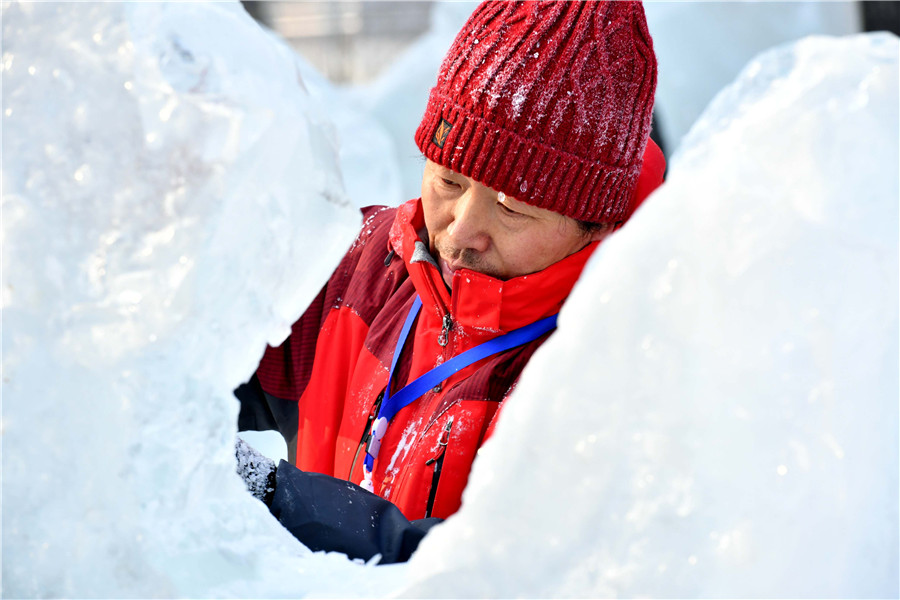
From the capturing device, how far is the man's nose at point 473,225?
1.39 m

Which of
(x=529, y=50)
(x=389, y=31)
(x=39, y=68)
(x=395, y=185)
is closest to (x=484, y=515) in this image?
(x=39, y=68)

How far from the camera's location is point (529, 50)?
1.37 m

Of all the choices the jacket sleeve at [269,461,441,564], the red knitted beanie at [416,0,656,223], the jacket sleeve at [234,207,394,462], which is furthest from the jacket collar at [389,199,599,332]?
the jacket sleeve at [269,461,441,564]

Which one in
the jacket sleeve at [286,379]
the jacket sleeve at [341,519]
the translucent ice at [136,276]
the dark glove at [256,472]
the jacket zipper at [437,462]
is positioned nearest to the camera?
the translucent ice at [136,276]

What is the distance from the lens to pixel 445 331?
4.78 feet

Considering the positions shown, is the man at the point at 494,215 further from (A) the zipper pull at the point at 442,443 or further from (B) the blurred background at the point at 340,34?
(B) the blurred background at the point at 340,34

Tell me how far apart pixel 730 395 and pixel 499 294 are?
2.46ft

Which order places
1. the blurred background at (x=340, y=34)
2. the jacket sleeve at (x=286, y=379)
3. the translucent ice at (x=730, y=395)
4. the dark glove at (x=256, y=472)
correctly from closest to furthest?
the translucent ice at (x=730, y=395) < the dark glove at (x=256, y=472) < the jacket sleeve at (x=286, y=379) < the blurred background at (x=340, y=34)

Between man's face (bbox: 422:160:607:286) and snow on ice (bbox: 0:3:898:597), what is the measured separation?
59 cm

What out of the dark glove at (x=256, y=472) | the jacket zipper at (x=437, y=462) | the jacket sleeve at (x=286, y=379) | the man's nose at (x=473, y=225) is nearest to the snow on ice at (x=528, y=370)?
the dark glove at (x=256, y=472)

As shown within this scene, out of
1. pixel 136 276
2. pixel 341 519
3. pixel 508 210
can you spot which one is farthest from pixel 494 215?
pixel 136 276

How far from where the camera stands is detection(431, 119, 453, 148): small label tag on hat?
1447mm

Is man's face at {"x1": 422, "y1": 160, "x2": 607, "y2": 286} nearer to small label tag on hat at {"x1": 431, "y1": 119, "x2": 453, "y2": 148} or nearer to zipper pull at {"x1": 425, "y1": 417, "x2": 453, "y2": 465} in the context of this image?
small label tag on hat at {"x1": 431, "y1": 119, "x2": 453, "y2": 148}

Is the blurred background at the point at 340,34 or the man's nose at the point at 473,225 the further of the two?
the blurred background at the point at 340,34
